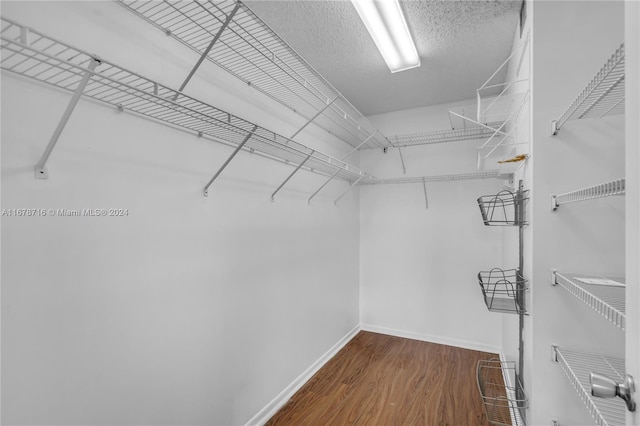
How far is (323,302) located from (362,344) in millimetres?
815

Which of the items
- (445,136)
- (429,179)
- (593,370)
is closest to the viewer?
(593,370)

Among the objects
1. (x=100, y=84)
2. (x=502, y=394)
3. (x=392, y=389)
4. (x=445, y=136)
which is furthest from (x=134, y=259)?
(x=445, y=136)

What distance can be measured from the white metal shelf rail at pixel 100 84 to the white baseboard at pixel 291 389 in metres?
1.50

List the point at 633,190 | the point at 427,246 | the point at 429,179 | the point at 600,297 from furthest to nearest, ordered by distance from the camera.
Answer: the point at 427,246, the point at 429,179, the point at 600,297, the point at 633,190

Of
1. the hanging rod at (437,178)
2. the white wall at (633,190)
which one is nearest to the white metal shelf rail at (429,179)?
the hanging rod at (437,178)

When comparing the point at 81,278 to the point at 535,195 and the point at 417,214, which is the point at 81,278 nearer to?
the point at 535,195

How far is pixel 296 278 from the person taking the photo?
2.21 metres

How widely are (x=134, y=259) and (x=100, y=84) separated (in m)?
0.65

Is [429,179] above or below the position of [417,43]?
below

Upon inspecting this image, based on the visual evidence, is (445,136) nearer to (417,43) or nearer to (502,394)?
(417,43)

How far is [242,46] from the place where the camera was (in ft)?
5.14

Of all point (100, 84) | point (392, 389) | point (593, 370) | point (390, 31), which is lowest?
point (392, 389)

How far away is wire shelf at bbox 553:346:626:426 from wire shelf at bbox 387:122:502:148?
1842 mm

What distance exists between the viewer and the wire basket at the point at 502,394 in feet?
5.30
